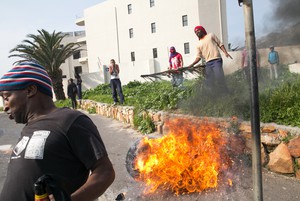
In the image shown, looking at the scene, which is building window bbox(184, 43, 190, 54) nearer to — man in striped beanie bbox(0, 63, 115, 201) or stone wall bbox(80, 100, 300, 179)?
stone wall bbox(80, 100, 300, 179)

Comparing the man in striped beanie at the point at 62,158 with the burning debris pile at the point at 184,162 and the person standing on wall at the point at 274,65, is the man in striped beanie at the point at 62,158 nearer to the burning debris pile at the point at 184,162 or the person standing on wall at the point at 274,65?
the burning debris pile at the point at 184,162

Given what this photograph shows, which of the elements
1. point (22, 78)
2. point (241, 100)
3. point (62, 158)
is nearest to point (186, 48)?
point (241, 100)

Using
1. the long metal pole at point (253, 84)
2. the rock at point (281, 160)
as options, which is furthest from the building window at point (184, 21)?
the long metal pole at point (253, 84)

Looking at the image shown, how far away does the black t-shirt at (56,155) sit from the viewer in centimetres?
158

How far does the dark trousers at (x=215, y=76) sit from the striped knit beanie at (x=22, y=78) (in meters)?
4.88

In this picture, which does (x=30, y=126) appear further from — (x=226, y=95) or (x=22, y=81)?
(x=226, y=95)

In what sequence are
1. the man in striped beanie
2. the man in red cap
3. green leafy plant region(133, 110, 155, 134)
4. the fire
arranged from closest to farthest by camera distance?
the man in striped beanie
the fire
the man in red cap
green leafy plant region(133, 110, 155, 134)

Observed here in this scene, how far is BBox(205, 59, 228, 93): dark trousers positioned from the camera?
638 centimetres

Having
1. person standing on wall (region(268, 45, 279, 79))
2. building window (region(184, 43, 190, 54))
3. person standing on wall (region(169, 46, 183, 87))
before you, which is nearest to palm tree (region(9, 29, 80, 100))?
building window (region(184, 43, 190, 54))

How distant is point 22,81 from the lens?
1772mm

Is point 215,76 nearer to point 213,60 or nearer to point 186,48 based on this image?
point 213,60

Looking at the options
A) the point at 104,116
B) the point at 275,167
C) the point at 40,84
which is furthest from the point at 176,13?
the point at 40,84

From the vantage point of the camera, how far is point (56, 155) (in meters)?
1.60

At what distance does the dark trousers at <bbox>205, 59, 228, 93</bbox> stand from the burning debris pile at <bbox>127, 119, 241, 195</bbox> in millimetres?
1641
